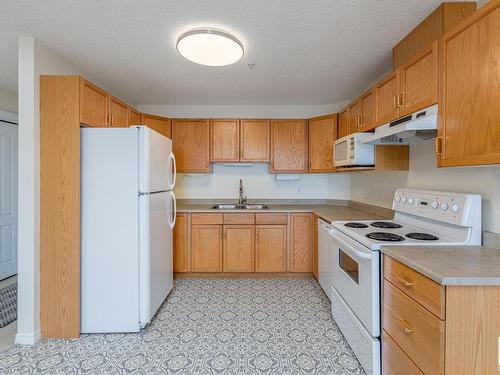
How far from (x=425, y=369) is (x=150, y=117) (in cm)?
349

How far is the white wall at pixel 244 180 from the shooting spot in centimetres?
377

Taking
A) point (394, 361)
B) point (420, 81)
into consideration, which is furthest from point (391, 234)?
point (420, 81)

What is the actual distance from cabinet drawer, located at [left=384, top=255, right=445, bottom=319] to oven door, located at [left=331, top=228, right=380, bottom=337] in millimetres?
95

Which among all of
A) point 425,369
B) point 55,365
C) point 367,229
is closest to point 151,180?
point 55,365

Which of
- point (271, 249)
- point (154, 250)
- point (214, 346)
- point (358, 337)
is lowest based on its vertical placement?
point (214, 346)

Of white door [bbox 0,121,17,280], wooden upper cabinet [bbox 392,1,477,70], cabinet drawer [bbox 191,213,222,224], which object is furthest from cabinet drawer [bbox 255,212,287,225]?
white door [bbox 0,121,17,280]

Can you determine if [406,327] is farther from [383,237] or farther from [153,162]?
[153,162]

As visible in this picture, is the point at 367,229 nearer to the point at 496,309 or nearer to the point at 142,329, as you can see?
the point at 496,309

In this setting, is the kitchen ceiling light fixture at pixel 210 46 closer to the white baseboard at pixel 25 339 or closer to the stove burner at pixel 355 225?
the stove burner at pixel 355 225

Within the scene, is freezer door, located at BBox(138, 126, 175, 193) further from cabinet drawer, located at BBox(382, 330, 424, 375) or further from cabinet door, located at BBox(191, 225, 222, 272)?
cabinet drawer, located at BBox(382, 330, 424, 375)

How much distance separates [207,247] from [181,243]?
336 millimetres

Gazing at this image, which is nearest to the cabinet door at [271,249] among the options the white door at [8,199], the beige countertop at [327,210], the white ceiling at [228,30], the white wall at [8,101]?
the beige countertop at [327,210]

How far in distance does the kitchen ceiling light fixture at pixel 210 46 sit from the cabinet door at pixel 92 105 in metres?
0.84

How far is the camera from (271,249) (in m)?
3.25
